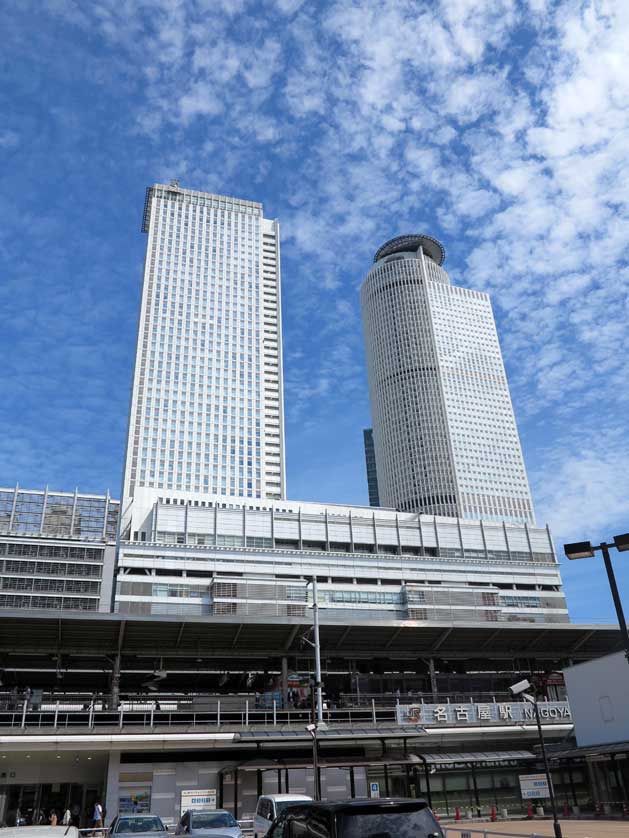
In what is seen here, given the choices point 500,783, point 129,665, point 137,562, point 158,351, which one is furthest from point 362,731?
point 158,351

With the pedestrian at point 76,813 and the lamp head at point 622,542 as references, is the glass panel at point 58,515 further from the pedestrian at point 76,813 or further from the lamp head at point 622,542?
the lamp head at point 622,542

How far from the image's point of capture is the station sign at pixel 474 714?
38.7 meters

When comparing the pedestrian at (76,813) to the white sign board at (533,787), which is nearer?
the white sign board at (533,787)

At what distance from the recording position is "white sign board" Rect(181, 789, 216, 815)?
3347 centimetres

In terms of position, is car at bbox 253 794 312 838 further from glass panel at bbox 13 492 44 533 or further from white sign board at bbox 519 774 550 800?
glass panel at bbox 13 492 44 533

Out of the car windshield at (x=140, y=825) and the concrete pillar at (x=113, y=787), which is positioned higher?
the concrete pillar at (x=113, y=787)

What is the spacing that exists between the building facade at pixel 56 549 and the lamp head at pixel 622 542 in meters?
110

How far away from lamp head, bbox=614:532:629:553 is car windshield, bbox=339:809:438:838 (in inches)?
428

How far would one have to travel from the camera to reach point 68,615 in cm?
4216

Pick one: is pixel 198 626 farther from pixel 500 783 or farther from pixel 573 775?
pixel 573 775

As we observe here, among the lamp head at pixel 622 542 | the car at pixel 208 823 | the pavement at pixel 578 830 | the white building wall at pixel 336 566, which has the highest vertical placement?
the white building wall at pixel 336 566

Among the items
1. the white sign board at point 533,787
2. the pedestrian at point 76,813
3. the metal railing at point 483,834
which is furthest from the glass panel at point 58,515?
the metal railing at point 483,834

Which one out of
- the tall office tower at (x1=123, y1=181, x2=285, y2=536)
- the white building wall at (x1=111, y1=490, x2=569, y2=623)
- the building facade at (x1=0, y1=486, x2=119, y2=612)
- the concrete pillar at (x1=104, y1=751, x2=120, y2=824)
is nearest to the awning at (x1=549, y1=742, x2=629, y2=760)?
the concrete pillar at (x1=104, y1=751, x2=120, y2=824)

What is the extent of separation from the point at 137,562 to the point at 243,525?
74.2ft
